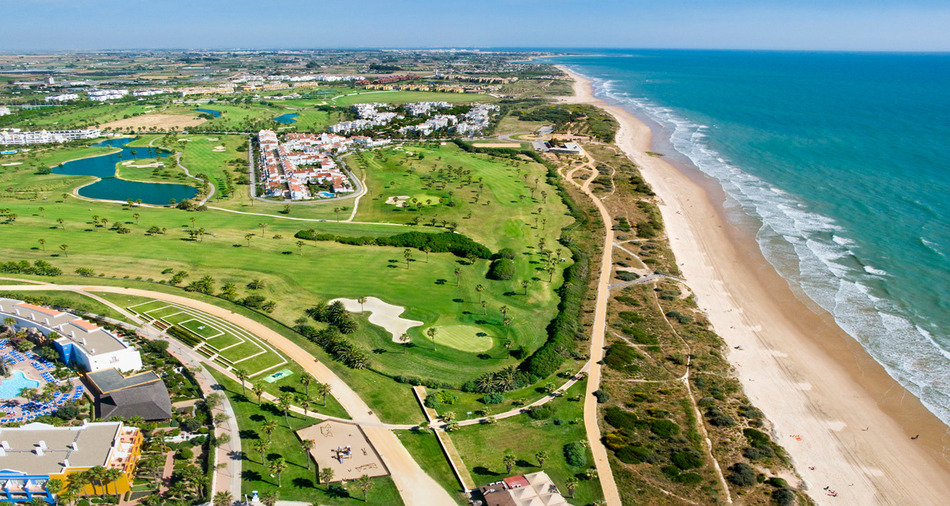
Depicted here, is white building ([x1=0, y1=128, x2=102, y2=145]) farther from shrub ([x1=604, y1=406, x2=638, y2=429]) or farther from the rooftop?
shrub ([x1=604, y1=406, x2=638, y2=429])

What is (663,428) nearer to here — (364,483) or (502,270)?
(364,483)

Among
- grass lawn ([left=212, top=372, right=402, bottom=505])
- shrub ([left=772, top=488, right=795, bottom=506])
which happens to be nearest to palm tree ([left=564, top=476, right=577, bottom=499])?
grass lawn ([left=212, top=372, right=402, bottom=505])

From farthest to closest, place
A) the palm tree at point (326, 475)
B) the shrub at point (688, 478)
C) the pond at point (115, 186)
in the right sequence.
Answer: the pond at point (115, 186) < the shrub at point (688, 478) < the palm tree at point (326, 475)

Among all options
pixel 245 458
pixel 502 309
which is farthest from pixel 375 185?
pixel 245 458

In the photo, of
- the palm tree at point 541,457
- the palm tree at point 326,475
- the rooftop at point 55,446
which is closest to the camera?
the rooftop at point 55,446

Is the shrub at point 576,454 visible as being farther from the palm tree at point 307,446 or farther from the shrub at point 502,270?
the shrub at point 502,270

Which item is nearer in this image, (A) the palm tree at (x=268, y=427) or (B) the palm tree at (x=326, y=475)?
(B) the palm tree at (x=326, y=475)

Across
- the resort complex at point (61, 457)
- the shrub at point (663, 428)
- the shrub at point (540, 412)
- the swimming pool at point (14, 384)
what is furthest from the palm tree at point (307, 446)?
the shrub at point (663, 428)
